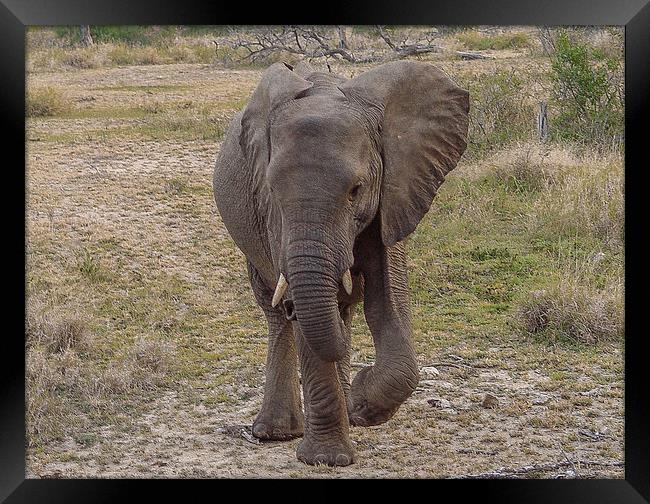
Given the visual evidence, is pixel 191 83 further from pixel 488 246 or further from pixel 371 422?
pixel 371 422

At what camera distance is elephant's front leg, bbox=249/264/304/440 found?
6.54 metres

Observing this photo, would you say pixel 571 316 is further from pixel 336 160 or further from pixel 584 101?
pixel 336 160

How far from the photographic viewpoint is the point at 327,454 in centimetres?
585

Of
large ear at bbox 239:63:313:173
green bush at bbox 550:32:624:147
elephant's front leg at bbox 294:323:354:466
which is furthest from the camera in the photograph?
green bush at bbox 550:32:624:147

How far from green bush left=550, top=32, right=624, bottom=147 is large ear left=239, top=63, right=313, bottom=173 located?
22.2 feet

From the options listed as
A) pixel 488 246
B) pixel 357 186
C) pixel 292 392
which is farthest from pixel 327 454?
pixel 488 246

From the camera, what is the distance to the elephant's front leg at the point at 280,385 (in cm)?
654

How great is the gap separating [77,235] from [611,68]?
16.2ft

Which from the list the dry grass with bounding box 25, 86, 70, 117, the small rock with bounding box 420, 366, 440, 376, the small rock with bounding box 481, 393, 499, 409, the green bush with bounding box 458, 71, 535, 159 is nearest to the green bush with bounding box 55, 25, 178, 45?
the dry grass with bounding box 25, 86, 70, 117

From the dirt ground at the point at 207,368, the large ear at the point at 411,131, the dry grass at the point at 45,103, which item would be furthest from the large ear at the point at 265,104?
the dry grass at the point at 45,103

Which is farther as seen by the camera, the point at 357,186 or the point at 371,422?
the point at 371,422

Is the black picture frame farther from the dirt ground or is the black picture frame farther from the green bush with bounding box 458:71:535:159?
the green bush with bounding box 458:71:535:159

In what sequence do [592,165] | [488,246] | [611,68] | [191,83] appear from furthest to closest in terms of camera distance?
[191,83] < [611,68] < [592,165] < [488,246]
